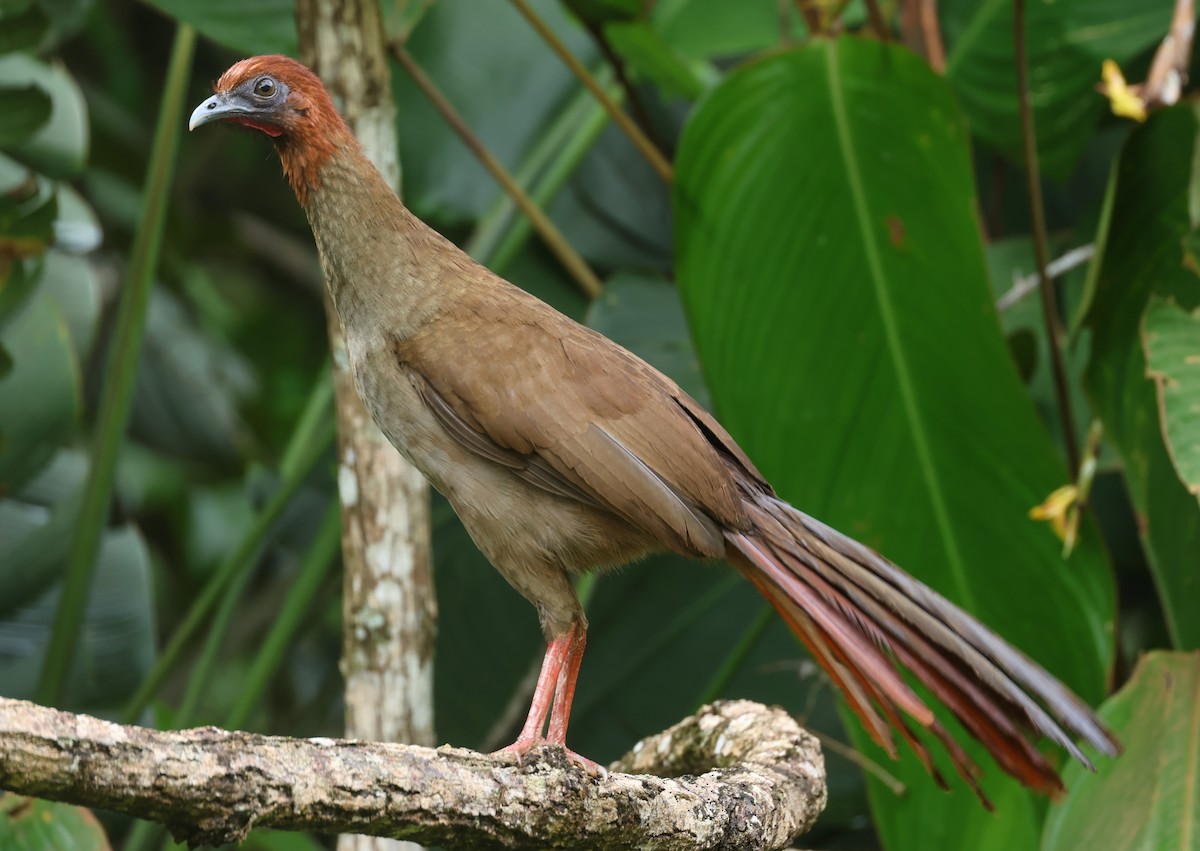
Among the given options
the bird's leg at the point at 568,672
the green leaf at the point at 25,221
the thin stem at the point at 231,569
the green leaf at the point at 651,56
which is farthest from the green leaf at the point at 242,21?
the bird's leg at the point at 568,672

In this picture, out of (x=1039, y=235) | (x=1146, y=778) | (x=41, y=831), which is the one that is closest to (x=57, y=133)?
(x=41, y=831)

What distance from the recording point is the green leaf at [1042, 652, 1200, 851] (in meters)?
2.25

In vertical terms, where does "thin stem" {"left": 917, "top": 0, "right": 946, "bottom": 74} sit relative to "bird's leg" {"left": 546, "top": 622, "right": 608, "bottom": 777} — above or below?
above

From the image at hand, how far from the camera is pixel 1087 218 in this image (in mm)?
3600

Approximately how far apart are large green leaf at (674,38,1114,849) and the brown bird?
29.7 inches

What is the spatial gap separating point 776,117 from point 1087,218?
1315 mm

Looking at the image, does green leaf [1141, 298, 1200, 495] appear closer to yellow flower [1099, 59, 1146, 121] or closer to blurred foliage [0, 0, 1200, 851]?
blurred foliage [0, 0, 1200, 851]

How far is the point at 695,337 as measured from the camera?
8.83 ft

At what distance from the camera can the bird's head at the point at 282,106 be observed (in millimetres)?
1924

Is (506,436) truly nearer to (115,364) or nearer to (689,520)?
(689,520)

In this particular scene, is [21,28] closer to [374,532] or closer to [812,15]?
[374,532]

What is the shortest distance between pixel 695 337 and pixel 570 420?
0.91 metres

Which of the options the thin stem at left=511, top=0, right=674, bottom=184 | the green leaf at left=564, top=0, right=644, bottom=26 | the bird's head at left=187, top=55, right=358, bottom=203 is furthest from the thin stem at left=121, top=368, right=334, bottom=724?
the bird's head at left=187, top=55, right=358, bottom=203

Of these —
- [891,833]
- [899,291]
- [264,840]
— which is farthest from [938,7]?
[264,840]
